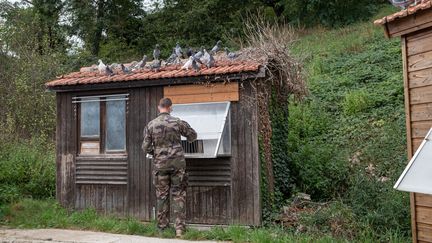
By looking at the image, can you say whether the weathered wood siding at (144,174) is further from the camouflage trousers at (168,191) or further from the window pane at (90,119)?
the camouflage trousers at (168,191)

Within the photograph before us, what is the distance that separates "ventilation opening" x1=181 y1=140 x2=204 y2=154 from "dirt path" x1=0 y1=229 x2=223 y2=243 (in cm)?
171

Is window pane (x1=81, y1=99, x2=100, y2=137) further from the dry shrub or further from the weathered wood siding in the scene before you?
the dry shrub

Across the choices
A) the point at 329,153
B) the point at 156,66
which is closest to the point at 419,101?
the point at 329,153

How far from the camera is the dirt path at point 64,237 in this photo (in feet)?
24.6

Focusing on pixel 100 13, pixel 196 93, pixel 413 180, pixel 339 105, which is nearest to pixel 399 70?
pixel 339 105

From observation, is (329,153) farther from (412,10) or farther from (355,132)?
(412,10)

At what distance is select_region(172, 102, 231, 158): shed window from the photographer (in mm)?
8406

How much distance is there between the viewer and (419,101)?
6469mm

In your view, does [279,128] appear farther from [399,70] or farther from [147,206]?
[399,70]

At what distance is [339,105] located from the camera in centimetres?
1548

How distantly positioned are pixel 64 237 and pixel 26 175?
444cm

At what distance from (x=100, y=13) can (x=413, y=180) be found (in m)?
27.2

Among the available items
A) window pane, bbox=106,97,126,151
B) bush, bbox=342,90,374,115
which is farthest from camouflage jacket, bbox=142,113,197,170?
bush, bbox=342,90,374,115

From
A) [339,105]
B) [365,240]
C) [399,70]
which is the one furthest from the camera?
[399,70]
